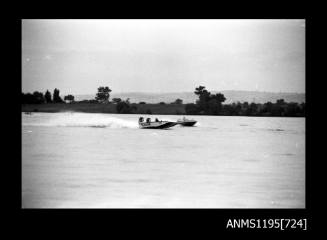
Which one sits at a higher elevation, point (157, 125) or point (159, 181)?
point (157, 125)

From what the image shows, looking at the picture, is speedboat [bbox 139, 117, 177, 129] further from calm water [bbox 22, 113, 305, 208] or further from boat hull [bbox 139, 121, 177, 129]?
calm water [bbox 22, 113, 305, 208]

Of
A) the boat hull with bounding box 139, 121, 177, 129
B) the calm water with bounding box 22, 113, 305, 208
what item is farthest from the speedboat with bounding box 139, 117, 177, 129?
the calm water with bounding box 22, 113, 305, 208

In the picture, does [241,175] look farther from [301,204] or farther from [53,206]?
[53,206]

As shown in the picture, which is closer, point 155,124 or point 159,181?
point 159,181

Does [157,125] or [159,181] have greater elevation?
[157,125]

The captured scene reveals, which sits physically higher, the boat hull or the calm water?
the boat hull

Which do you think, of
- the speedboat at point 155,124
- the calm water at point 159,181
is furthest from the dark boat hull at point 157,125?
the calm water at point 159,181

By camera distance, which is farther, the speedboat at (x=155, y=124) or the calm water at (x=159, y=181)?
the speedboat at (x=155, y=124)

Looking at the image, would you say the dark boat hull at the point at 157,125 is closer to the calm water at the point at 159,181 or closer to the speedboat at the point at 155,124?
the speedboat at the point at 155,124

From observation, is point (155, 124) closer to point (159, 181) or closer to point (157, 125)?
point (157, 125)

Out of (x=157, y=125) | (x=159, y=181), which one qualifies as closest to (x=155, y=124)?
(x=157, y=125)

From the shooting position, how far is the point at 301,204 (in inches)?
327

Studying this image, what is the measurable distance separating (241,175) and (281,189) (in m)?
2.24

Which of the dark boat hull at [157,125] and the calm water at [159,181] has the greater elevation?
the dark boat hull at [157,125]
